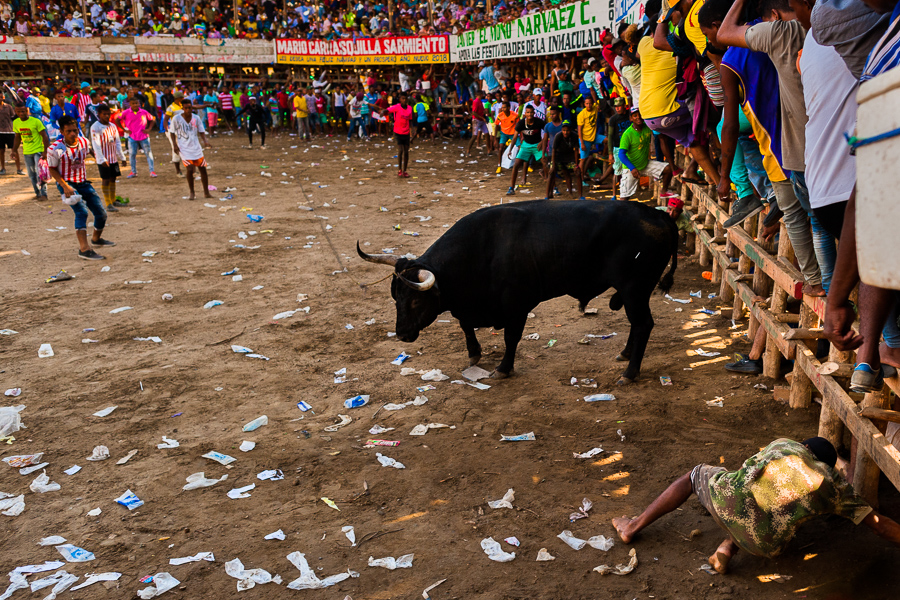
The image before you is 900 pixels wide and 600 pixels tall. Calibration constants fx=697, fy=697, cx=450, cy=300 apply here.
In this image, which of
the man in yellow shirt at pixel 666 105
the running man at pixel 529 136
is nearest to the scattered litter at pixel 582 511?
the man in yellow shirt at pixel 666 105

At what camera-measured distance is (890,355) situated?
2820mm

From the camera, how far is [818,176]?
264 cm

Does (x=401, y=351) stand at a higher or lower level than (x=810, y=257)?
lower

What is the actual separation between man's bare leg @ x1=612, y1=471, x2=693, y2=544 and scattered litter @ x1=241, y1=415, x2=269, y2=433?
9.19ft

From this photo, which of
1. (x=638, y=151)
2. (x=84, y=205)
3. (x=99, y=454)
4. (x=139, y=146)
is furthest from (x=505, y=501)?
(x=139, y=146)

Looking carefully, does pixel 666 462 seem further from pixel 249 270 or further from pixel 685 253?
pixel 249 270

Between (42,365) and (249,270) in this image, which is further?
(249,270)

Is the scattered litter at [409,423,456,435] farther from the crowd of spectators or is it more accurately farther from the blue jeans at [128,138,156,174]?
the crowd of spectators

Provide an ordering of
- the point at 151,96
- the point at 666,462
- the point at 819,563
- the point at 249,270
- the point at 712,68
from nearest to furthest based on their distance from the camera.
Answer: the point at 819,563 → the point at 666,462 → the point at 712,68 → the point at 249,270 → the point at 151,96

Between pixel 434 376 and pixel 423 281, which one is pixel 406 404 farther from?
pixel 423 281

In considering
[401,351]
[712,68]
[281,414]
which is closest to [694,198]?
[712,68]

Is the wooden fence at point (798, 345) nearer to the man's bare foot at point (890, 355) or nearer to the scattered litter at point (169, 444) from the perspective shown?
the man's bare foot at point (890, 355)

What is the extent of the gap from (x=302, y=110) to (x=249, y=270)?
64.3 ft

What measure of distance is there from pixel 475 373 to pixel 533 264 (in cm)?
109
